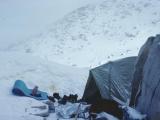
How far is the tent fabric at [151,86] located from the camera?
16.3ft

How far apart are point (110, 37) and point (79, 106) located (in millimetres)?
17376

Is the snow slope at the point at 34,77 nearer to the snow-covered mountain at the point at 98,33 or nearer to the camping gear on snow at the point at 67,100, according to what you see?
the camping gear on snow at the point at 67,100

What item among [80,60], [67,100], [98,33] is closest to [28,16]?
[98,33]

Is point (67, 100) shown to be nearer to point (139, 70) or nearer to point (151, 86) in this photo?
point (139, 70)

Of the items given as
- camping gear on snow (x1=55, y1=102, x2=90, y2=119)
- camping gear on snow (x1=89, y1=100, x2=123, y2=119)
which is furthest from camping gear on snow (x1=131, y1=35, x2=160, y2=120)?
camping gear on snow (x1=55, y1=102, x2=90, y2=119)

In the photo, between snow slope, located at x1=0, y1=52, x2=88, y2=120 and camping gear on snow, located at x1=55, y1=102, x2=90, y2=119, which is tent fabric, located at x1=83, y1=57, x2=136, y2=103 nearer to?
camping gear on snow, located at x1=55, y1=102, x2=90, y2=119

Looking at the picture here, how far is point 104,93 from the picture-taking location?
301 inches

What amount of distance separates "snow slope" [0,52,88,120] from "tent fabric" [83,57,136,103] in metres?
1.52

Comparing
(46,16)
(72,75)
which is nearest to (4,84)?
(72,75)

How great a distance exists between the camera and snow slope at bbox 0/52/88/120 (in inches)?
309

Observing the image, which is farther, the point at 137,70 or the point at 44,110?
the point at 44,110

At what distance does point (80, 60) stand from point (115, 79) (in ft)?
41.9

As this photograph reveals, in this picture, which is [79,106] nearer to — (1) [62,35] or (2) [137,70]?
(2) [137,70]

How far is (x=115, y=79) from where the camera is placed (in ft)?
24.8
